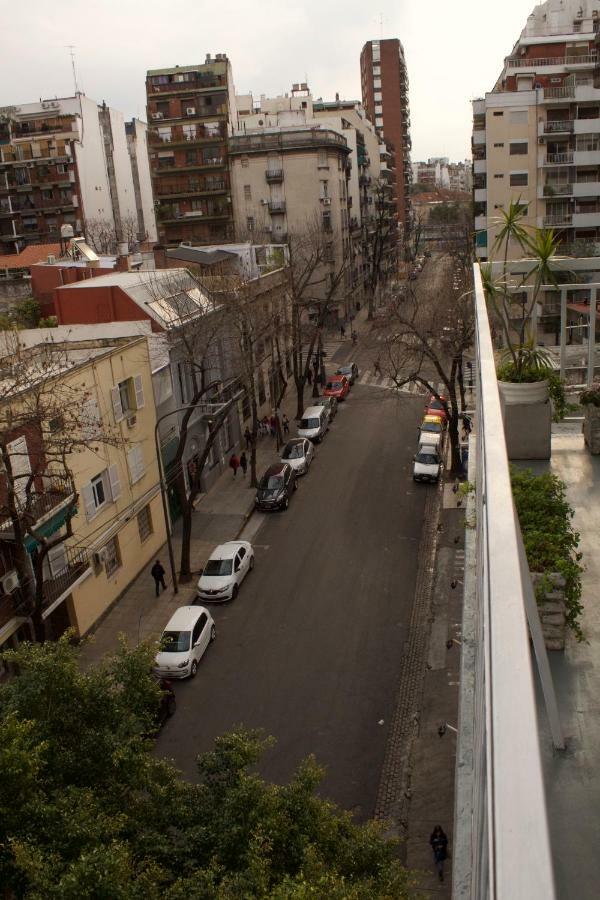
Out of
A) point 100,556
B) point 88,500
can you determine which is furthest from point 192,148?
point 100,556

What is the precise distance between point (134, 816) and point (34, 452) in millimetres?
7989

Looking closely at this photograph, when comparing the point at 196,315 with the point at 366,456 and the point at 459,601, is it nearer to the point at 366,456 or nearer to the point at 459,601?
the point at 366,456

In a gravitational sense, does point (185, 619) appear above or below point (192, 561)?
above

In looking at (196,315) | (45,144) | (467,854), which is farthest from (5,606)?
(45,144)

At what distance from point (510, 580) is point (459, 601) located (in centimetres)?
1922

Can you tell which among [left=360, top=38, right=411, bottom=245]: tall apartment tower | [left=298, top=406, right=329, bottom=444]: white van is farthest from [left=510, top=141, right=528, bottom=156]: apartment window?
[left=360, top=38, right=411, bottom=245]: tall apartment tower

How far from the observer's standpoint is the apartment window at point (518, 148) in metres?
48.3

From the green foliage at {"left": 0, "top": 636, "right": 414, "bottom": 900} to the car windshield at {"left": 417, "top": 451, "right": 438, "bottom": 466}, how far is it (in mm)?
21994

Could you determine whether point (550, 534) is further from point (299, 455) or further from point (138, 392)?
point (299, 455)

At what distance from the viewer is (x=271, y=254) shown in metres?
45.7

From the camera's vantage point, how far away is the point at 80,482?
20.4m

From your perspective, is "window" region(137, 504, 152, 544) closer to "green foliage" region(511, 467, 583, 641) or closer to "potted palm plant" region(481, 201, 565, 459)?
"potted palm plant" region(481, 201, 565, 459)

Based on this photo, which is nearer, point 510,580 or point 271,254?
point 510,580

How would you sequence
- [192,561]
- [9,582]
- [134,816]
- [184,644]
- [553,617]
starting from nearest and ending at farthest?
[553,617], [134,816], [9,582], [184,644], [192,561]
